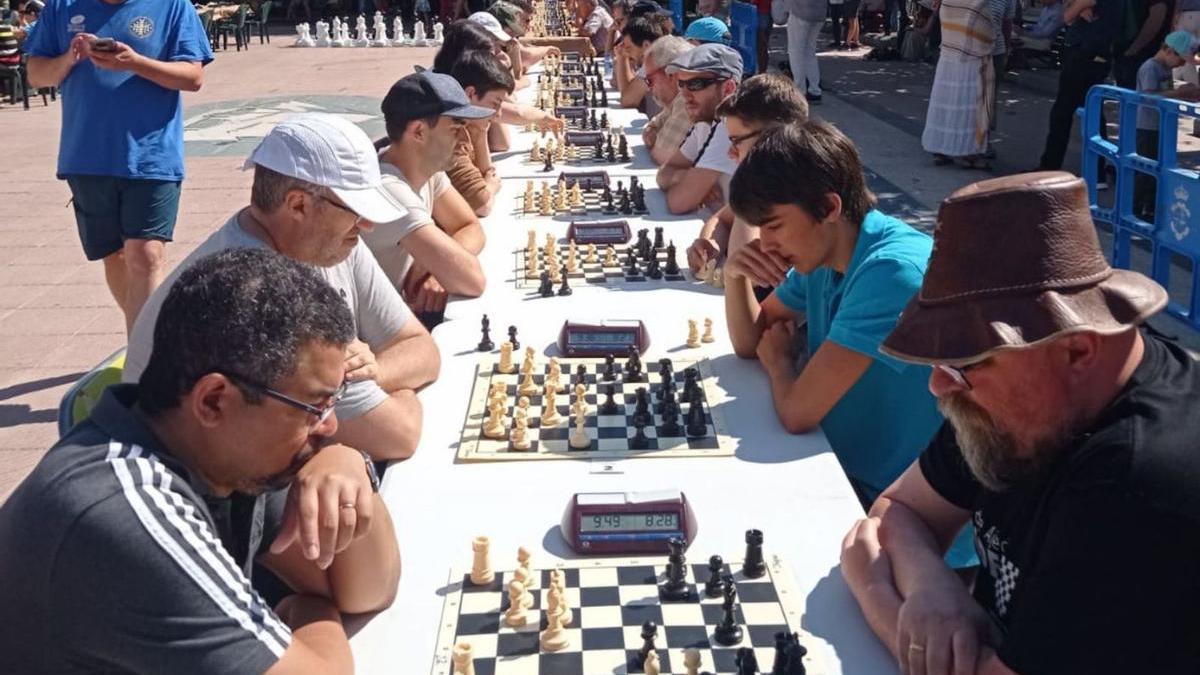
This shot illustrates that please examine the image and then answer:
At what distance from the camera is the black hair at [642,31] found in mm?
8148

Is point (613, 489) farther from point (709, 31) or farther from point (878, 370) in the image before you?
point (709, 31)

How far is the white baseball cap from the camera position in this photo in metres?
2.88

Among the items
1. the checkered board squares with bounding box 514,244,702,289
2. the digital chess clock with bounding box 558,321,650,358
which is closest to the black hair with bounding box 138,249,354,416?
the digital chess clock with bounding box 558,321,650,358

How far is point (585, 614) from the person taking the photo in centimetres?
215

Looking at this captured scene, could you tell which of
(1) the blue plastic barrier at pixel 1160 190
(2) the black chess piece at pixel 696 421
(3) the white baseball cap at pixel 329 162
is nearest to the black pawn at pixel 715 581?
(2) the black chess piece at pixel 696 421

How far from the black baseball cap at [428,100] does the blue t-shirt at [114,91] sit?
125cm

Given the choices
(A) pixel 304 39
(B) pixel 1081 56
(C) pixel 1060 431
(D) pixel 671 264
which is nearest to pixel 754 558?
(C) pixel 1060 431

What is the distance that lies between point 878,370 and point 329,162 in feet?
4.62

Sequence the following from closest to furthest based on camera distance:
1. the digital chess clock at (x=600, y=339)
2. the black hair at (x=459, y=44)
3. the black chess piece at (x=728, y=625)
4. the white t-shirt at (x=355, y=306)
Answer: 1. the black chess piece at (x=728, y=625)
2. the white t-shirt at (x=355, y=306)
3. the digital chess clock at (x=600, y=339)
4. the black hair at (x=459, y=44)

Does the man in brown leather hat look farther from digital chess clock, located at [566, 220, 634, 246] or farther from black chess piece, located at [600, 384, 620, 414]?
digital chess clock, located at [566, 220, 634, 246]

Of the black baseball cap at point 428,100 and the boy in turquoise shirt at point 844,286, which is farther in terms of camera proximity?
the black baseball cap at point 428,100

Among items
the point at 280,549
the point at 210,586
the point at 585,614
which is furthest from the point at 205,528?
the point at 585,614

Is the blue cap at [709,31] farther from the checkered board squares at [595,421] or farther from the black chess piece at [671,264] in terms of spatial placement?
the checkered board squares at [595,421]

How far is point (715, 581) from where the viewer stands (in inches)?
86.9
